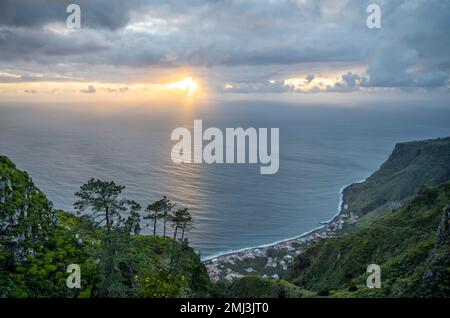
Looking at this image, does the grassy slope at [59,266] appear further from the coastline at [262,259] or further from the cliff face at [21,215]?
the coastline at [262,259]

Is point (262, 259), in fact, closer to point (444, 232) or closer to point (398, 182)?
point (444, 232)

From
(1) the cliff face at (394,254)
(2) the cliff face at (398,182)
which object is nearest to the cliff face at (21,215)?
(1) the cliff face at (394,254)

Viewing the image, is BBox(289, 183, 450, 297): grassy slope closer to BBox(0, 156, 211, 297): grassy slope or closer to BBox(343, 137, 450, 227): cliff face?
BBox(0, 156, 211, 297): grassy slope

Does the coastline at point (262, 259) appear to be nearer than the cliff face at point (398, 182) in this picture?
Yes

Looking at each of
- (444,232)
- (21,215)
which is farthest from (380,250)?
(21,215)
